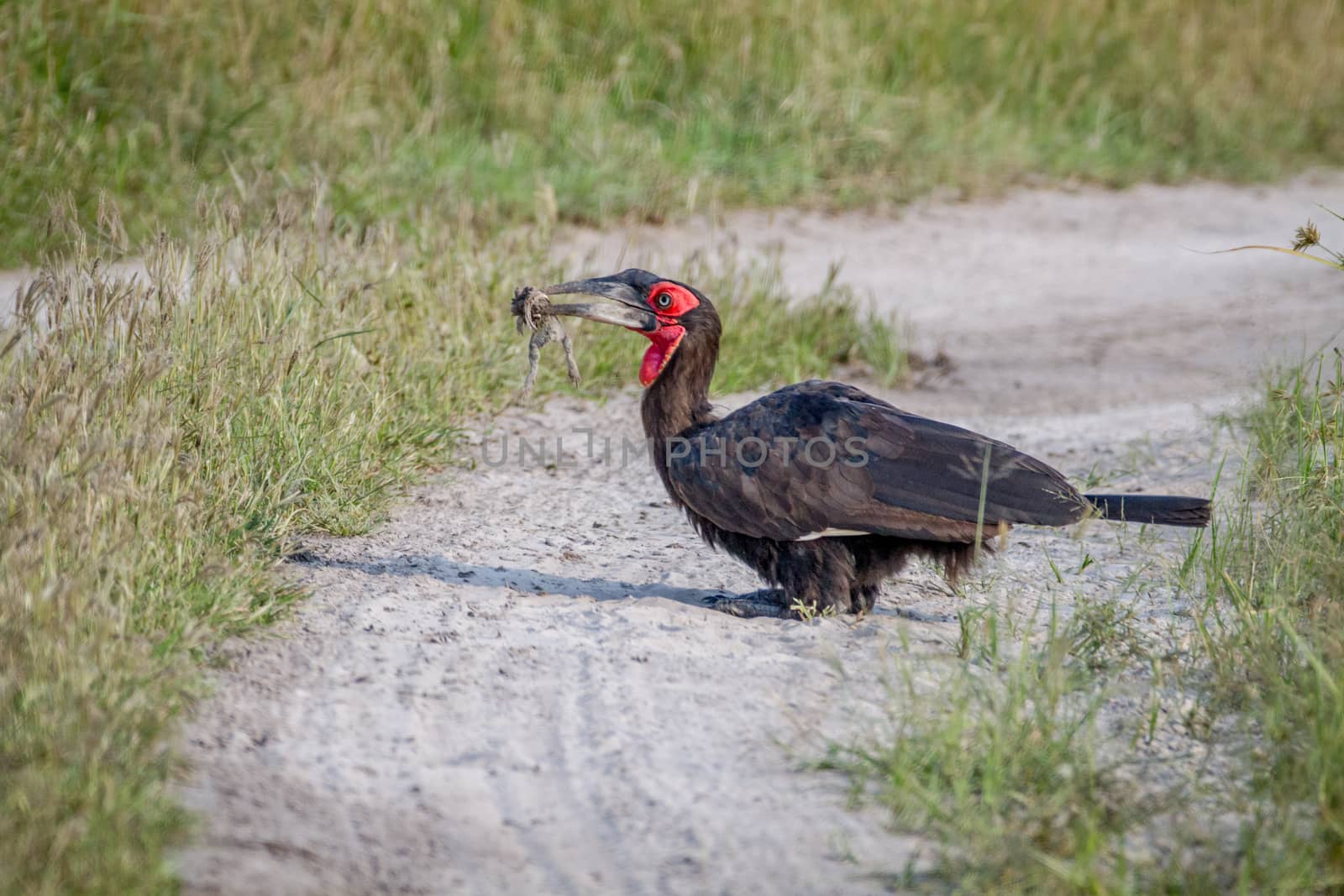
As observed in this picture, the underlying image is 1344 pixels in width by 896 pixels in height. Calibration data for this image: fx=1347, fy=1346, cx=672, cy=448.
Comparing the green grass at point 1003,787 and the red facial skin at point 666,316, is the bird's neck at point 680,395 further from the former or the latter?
the green grass at point 1003,787

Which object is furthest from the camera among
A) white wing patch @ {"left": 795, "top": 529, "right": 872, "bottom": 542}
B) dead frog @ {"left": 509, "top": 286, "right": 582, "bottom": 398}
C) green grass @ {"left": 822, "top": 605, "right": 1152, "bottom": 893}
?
dead frog @ {"left": 509, "top": 286, "right": 582, "bottom": 398}

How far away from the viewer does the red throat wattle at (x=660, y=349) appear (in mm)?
4059

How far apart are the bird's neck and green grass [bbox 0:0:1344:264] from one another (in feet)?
6.44

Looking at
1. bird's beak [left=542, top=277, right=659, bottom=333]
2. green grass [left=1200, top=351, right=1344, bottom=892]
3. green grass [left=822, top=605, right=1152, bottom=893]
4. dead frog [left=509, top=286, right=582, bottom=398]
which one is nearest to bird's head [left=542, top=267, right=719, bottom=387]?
bird's beak [left=542, top=277, right=659, bottom=333]

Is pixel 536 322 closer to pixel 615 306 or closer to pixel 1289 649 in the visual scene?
pixel 615 306

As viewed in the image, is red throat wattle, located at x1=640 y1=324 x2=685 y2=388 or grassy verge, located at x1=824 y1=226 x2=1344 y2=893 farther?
red throat wattle, located at x1=640 y1=324 x2=685 y2=388

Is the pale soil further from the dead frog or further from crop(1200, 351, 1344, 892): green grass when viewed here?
the dead frog

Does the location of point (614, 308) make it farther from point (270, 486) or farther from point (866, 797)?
point (866, 797)

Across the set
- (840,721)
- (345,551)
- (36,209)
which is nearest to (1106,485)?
(840,721)

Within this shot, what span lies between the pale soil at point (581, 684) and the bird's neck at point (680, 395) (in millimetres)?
456

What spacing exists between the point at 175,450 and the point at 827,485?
1.72 meters

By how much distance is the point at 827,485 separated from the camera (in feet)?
12.0

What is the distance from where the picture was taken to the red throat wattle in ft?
13.3

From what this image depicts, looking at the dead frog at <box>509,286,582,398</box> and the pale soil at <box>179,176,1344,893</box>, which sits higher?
the dead frog at <box>509,286,582,398</box>
